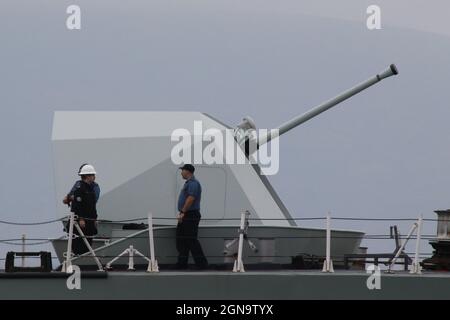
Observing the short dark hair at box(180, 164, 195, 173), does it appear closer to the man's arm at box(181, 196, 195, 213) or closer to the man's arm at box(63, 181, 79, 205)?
the man's arm at box(181, 196, 195, 213)

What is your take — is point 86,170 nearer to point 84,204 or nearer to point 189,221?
point 84,204

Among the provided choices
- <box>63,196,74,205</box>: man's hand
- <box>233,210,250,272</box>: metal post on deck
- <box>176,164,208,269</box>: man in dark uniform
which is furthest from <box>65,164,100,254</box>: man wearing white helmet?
<box>233,210,250,272</box>: metal post on deck

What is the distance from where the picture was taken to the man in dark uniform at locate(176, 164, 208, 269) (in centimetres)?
1666

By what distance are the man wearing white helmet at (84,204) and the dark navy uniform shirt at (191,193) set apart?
120cm

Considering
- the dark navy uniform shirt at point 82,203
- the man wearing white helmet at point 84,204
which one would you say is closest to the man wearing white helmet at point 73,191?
the man wearing white helmet at point 84,204

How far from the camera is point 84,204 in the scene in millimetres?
16844

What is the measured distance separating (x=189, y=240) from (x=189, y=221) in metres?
0.28

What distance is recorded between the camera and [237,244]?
16.9m

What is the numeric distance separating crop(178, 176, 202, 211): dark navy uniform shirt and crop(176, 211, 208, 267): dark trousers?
103 mm

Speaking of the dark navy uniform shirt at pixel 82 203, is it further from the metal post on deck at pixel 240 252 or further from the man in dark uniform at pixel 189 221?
the metal post on deck at pixel 240 252

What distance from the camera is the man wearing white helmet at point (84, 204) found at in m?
16.8

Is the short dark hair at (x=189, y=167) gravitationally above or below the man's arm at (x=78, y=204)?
above

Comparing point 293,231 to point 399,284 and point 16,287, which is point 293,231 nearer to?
point 399,284
